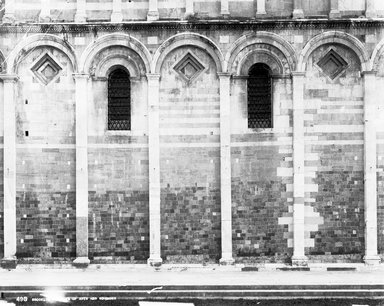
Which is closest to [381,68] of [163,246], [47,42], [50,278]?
[163,246]

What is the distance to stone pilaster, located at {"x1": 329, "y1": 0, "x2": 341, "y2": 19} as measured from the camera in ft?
51.4

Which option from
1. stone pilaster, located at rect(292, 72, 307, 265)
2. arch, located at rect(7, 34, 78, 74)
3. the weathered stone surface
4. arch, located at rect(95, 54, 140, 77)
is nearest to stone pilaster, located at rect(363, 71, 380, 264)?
stone pilaster, located at rect(292, 72, 307, 265)

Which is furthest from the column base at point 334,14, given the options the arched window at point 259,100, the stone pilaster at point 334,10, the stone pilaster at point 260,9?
the arched window at point 259,100

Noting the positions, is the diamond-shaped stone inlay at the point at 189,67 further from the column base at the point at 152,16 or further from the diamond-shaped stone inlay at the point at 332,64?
the diamond-shaped stone inlay at the point at 332,64

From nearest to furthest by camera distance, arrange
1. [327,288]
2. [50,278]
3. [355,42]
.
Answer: [327,288] → [50,278] → [355,42]

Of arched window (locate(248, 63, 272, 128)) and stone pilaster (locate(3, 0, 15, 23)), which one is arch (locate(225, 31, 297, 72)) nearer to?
arched window (locate(248, 63, 272, 128))

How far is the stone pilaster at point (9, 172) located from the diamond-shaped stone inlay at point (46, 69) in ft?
2.05

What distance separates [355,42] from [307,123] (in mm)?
2494

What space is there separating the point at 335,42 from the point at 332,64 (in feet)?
1.95

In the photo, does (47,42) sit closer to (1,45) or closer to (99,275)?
(1,45)

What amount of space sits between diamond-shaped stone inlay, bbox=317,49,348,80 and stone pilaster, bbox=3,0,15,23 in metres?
8.36

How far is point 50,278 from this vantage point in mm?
14352

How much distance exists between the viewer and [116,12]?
1570 cm

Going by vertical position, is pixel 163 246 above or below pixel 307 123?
below
